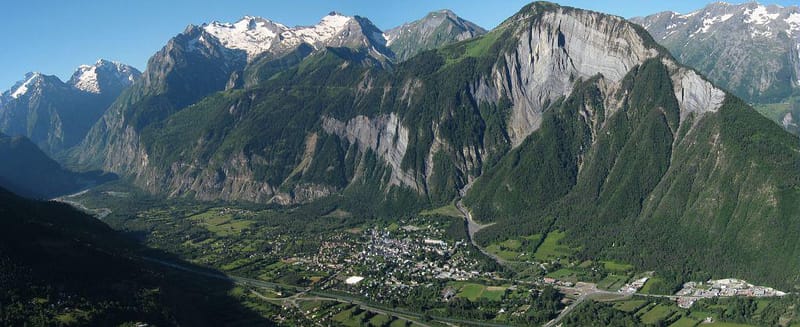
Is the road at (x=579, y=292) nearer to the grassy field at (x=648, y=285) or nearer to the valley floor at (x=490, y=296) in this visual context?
the valley floor at (x=490, y=296)

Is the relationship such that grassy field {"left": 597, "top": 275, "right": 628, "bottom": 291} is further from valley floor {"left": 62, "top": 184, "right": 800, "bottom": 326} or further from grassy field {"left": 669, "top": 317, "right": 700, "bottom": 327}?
grassy field {"left": 669, "top": 317, "right": 700, "bottom": 327}

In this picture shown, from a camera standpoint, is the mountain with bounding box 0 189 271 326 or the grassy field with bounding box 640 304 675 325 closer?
the mountain with bounding box 0 189 271 326

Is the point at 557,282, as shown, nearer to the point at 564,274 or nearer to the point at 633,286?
the point at 564,274

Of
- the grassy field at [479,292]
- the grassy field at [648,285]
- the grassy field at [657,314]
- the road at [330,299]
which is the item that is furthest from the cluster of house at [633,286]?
the road at [330,299]

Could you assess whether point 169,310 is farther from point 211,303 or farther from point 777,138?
point 777,138

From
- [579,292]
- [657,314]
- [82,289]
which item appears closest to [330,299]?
[82,289]

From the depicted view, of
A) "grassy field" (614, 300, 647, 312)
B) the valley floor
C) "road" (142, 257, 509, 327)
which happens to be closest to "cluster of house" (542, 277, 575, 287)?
the valley floor
